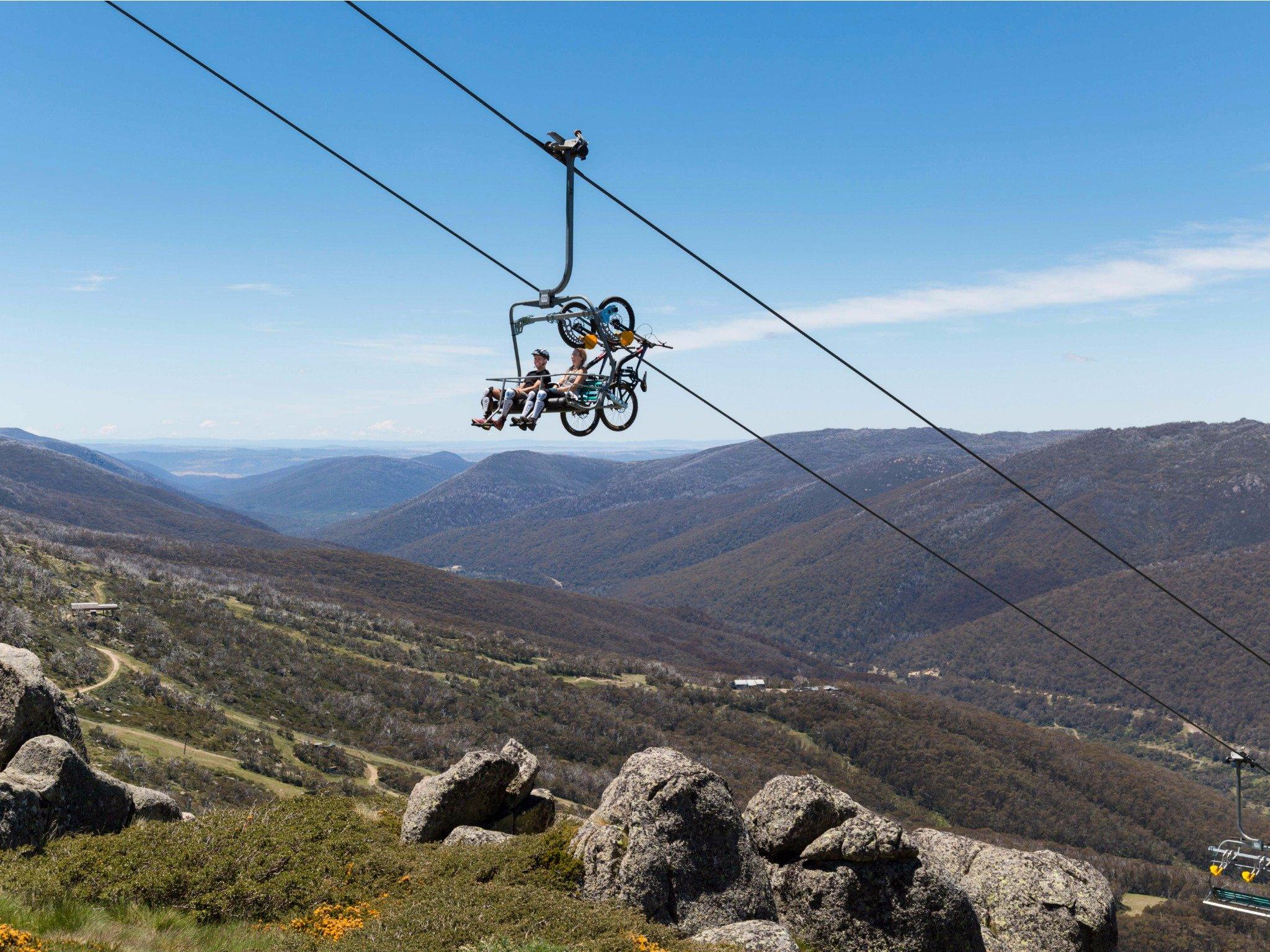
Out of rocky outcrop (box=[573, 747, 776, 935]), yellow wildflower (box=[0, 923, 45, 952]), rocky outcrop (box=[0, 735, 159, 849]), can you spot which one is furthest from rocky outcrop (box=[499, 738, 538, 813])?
yellow wildflower (box=[0, 923, 45, 952])

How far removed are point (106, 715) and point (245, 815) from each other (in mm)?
26443

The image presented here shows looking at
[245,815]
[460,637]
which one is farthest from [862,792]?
[245,815]

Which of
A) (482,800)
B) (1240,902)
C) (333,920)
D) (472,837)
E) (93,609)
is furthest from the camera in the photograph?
(93,609)

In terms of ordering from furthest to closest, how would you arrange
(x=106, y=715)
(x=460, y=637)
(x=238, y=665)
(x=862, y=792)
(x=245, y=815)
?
(x=460, y=637), (x=862, y=792), (x=238, y=665), (x=106, y=715), (x=245, y=815)

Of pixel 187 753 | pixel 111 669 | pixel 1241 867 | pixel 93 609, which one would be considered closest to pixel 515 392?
pixel 1241 867

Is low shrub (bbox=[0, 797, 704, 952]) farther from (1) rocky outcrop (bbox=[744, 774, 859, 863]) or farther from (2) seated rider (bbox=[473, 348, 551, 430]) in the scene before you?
(2) seated rider (bbox=[473, 348, 551, 430])

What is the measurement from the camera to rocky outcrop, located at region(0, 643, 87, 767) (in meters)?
19.5

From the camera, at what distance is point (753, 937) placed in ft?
54.3

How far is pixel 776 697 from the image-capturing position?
120 m

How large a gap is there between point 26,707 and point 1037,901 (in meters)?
25.7

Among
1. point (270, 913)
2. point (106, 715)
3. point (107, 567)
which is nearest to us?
point (270, 913)

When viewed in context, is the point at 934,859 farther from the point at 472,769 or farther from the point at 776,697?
the point at 776,697

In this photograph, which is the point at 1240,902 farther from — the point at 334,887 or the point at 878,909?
the point at 334,887

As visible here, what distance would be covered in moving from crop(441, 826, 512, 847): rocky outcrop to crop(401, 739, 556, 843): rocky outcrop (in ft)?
1.87
